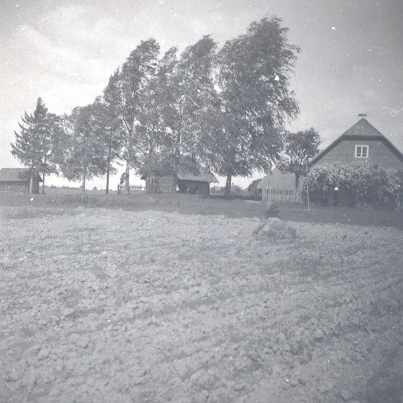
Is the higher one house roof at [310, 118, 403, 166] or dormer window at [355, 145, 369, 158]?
house roof at [310, 118, 403, 166]

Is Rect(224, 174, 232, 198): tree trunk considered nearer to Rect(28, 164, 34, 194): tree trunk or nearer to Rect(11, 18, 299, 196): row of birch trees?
Rect(11, 18, 299, 196): row of birch trees

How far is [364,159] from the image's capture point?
1045 inches

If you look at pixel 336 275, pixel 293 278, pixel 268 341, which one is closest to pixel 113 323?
pixel 268 341

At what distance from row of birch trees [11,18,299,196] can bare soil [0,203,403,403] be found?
1246 cm

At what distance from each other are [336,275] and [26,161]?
147 ft

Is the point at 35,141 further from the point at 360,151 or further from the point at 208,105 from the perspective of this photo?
the point at 360,151

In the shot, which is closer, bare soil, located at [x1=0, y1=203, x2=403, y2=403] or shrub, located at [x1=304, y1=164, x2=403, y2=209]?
bare soil, located at [x1=0, y1=203, x2=403, y2=403]

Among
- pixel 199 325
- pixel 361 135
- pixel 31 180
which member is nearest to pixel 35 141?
pixel 31 180

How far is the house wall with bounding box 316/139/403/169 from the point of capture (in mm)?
25172

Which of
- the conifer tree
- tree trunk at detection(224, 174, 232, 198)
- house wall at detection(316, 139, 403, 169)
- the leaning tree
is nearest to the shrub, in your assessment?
house wall at detection(316, 139, 403, 169)

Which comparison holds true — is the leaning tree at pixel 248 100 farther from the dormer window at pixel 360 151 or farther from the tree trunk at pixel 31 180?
the tree trunk at pixel 31 180

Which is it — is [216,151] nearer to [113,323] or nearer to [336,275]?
[336,275]

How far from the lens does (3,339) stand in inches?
147

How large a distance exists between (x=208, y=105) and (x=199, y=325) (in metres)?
17.2
